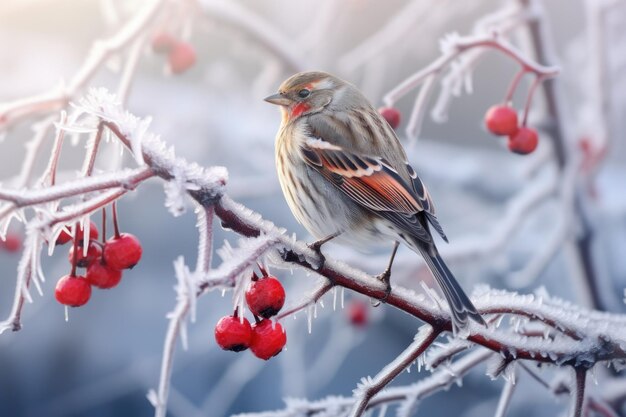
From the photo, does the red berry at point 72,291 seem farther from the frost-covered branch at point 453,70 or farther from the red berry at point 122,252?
the frost-covered branch at point 453,70

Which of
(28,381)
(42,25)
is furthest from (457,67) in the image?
(42,25)

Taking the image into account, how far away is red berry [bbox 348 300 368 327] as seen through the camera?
9.70 ft

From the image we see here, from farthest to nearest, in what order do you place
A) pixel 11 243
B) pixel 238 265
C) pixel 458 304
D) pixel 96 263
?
1. pixel 11 243
2. pixel 96 263
3. pixel 458 304
4. pixel 238 265

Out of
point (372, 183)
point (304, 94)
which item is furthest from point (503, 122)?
point (304, 94)

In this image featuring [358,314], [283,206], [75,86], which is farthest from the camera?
[283,206]

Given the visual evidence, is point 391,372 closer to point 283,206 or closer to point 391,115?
point 391,115

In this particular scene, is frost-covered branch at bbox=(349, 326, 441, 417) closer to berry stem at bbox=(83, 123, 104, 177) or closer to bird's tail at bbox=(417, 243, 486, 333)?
bird's tail at bbox=(417, 243, 486, 333)

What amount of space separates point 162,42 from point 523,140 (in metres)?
1.06

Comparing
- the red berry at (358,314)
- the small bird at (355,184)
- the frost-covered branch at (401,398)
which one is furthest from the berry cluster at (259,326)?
the red berry at (358,314)

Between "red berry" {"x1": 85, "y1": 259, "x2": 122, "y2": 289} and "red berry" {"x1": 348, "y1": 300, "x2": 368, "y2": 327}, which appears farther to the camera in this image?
"red berry" {"x1": 348, "y1": 300, "x2": 368, "y2": 327}

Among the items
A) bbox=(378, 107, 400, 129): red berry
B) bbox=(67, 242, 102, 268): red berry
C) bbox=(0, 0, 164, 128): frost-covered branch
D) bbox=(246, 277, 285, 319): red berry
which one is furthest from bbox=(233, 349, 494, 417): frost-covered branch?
bbox=(0, 0, 164, 128): frost-covered branch

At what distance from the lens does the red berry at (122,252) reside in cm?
123

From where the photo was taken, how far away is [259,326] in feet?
3.99

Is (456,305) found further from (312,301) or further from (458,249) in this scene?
(458,249)
